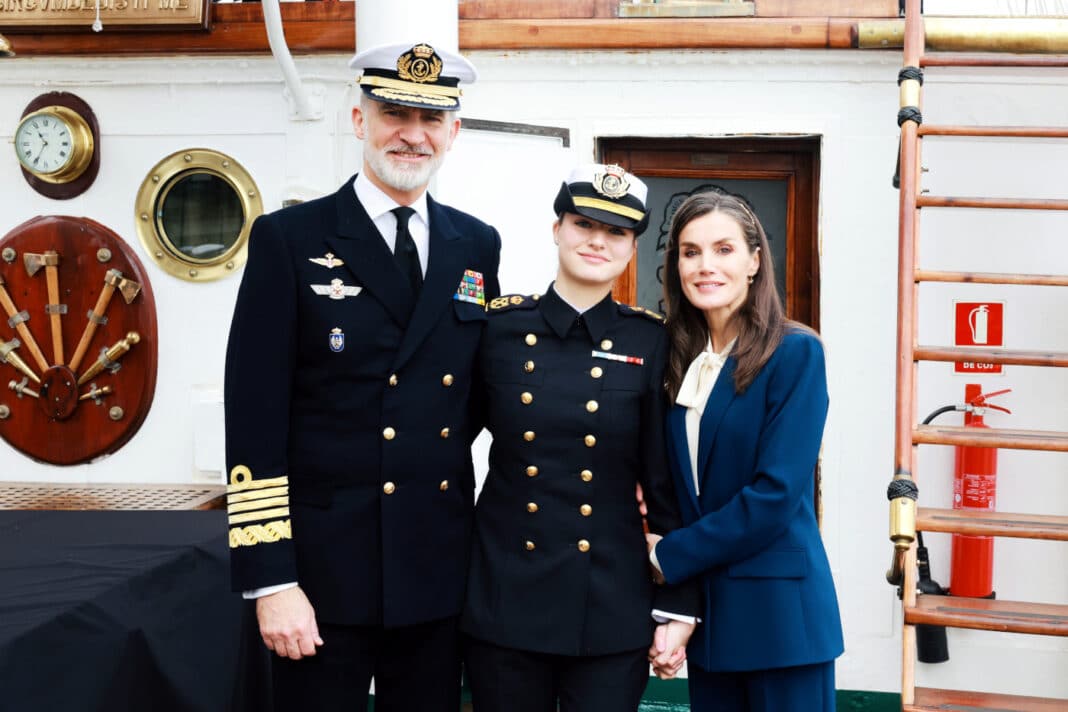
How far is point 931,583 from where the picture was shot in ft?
12.0

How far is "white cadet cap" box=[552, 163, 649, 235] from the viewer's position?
6.59ft

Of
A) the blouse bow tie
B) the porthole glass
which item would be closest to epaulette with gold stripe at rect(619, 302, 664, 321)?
the blouse bow tie

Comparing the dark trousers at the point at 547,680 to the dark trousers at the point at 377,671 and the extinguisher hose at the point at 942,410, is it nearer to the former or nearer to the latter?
the dark trousers at the point at 377,671

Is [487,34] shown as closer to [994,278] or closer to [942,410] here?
[994,278]

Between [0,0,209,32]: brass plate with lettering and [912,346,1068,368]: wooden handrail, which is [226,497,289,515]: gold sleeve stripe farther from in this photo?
[0,0,209,32]: brass plate with lettering

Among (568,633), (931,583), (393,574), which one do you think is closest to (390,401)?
(393,574)

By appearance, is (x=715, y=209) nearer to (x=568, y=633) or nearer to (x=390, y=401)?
(x=390, y=401)

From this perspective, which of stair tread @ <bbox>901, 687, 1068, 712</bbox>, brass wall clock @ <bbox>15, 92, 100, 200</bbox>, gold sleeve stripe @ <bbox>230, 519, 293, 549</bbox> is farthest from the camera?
brass wall clock @ <bbox>15, 92, 100, 200</bbox>

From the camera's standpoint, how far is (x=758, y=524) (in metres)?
1.97

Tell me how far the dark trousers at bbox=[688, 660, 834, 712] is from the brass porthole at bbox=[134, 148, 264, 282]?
2740mm

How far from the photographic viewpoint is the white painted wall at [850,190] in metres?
3.75

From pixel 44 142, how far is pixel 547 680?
3.27 m

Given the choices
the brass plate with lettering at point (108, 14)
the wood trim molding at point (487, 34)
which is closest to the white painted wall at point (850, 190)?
the wood trim molding at point (487, 34)

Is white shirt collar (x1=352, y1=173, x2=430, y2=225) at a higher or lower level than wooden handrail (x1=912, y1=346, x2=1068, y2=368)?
higher
